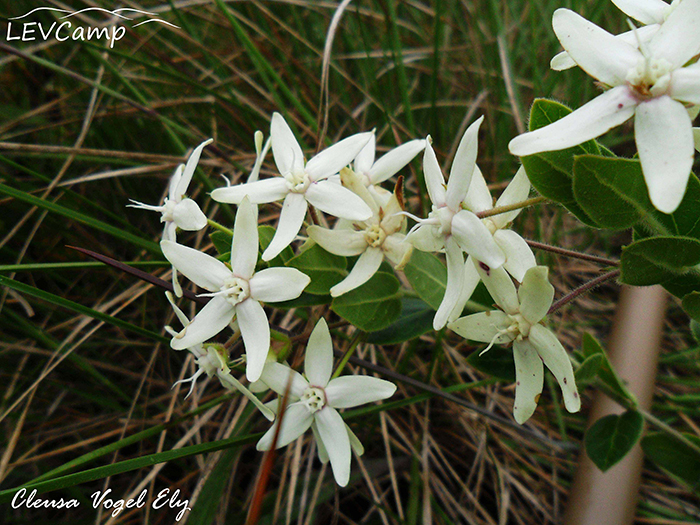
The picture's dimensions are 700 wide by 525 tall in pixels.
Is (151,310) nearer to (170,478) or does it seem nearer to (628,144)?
(170,478)

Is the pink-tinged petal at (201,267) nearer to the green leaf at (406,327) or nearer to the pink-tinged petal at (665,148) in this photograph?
the green leaf at (406,327)

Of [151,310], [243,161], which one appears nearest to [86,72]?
[243,161]

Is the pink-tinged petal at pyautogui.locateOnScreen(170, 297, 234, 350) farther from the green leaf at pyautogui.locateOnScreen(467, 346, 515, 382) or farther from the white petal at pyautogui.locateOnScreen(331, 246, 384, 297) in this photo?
the green leaf at pyautogui.locateOnScreen(467, 346, 515, 382)

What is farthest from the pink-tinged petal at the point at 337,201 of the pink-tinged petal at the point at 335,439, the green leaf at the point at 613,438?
the green leaf at the point at 613,438

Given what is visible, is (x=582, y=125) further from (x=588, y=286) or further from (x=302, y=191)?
(x=302, y=191)

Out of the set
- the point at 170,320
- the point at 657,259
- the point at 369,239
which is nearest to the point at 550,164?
the point at 657,259

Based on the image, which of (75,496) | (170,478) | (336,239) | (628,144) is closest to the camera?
(336,239)

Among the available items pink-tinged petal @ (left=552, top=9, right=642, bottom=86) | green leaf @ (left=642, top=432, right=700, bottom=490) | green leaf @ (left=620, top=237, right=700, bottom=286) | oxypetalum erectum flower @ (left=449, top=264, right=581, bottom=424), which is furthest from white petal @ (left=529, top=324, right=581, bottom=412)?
green leaf @ (left=642, top=432, right=700, bottom=490)
